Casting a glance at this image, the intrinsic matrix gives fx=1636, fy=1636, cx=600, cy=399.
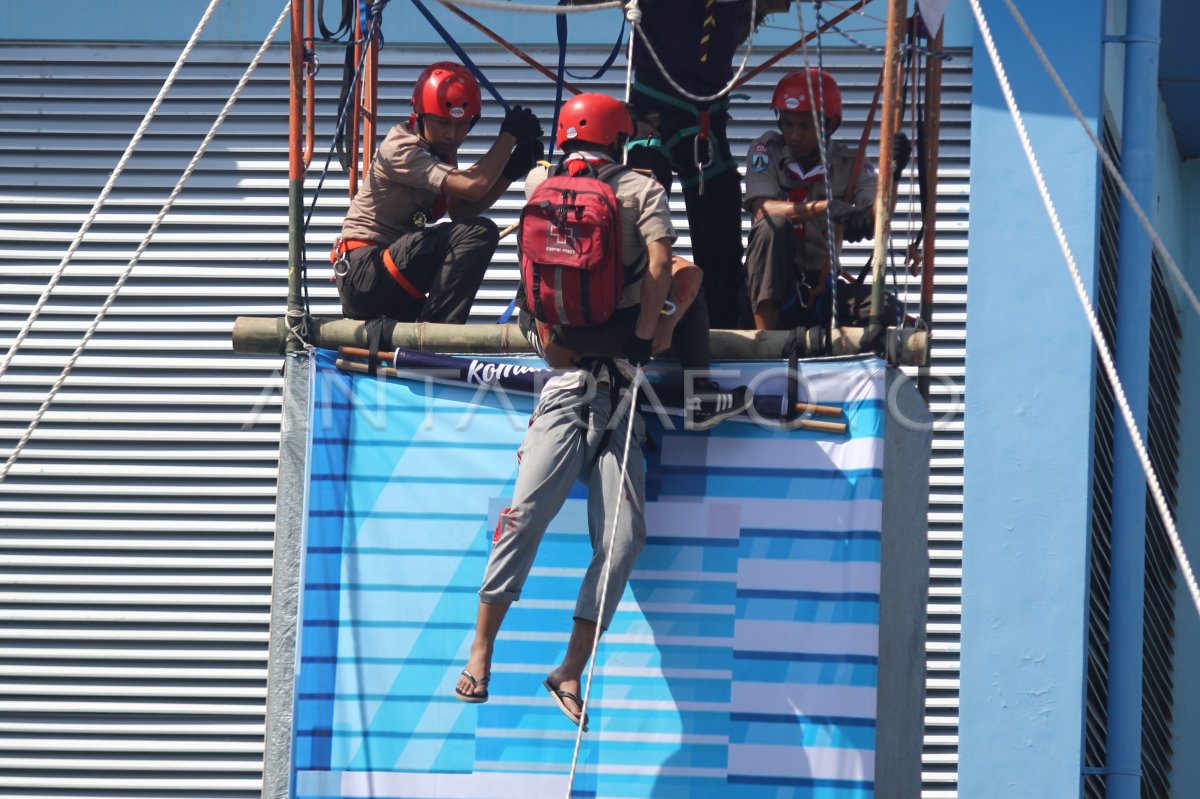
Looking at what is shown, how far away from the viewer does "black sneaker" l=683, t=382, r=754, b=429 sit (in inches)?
263

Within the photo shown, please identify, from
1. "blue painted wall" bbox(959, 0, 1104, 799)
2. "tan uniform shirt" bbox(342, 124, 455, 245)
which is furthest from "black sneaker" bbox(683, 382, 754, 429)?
"blue painted wall" bbox(959, 0, 1104, 799)

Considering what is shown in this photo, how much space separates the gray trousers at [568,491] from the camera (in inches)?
252

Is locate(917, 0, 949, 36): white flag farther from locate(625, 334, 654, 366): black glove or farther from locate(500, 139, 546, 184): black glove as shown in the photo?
locate(625, 334, 654, 366): black glove

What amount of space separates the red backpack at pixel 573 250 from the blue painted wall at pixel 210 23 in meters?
4.14

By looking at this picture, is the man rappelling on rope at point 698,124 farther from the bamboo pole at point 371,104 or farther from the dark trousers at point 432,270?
the bamboo pole at point 371,104

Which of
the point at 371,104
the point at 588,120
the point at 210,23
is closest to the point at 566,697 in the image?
the point at 588,120

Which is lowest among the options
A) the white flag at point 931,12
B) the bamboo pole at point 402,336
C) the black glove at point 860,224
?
Answer: the bamboo pole at point 402,336

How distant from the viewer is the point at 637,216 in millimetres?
6453

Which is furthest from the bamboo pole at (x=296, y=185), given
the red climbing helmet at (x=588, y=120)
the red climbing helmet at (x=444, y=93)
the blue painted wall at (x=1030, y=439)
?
the blue painted wall at (x=1030, y=439)

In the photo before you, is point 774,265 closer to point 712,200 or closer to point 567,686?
point 712,200

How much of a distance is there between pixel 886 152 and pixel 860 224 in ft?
1.81

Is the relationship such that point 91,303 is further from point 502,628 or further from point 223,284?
point 502,628

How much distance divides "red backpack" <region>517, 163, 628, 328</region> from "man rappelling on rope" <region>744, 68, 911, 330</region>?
3.20 feet

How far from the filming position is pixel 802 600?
6.64 meters
